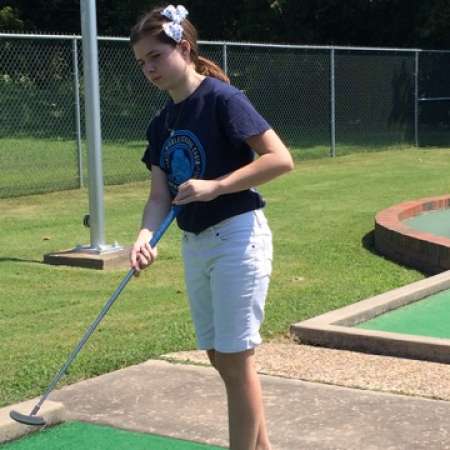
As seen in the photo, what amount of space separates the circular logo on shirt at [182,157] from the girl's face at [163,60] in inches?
7.0

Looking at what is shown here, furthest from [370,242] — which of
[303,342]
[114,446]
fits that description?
[114,446]

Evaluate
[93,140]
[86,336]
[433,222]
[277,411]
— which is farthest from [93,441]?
[433,222]

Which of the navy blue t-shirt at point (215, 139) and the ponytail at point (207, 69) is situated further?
the ponytail at point (207, 69)

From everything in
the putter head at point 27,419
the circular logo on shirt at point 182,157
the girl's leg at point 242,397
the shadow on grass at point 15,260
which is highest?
the circular logo on shirt at point 182,157

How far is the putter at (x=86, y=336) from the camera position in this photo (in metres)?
3.25

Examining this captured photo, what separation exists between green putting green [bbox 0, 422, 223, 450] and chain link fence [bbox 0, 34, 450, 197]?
39.3 ft

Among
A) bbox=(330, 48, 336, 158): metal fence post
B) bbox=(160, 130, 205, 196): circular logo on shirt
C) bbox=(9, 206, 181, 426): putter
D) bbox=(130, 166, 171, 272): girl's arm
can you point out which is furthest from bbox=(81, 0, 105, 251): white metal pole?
bbox=(330, 48, 336, 158): metal fence post

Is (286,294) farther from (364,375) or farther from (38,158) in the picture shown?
(38,158)

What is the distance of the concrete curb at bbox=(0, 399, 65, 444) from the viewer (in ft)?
12.6

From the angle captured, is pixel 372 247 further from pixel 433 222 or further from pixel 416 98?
pixel 416 98

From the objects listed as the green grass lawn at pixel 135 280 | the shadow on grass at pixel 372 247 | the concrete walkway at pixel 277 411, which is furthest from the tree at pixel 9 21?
the concrete walkway at pixel 277 411

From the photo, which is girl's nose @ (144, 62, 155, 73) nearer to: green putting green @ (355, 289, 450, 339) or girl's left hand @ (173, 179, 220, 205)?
girl's left hand @ (173, 179, 220, 205)

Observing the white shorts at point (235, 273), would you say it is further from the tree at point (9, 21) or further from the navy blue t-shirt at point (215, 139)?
the tree at point (9, 21)

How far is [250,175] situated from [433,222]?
6.88 m
